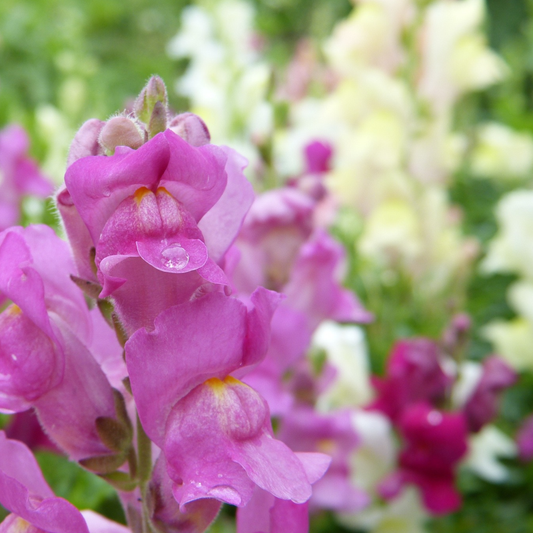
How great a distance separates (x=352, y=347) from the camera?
90 cm

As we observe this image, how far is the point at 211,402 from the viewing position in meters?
0.28

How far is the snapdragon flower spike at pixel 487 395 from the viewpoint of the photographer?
0.82 metres

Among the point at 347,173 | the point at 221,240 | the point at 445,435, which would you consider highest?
the point at 221,240

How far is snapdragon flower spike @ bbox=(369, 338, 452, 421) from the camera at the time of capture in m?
0.78

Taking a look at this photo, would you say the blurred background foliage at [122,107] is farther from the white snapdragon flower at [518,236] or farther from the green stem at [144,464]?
the green stem at [144,464]

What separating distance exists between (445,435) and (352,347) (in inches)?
7.1

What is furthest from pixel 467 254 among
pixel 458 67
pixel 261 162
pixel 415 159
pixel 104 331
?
pixel 104 331

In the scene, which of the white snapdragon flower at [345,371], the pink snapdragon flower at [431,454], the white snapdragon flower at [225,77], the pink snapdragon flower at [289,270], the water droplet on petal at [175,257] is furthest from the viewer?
the white snapdragon flower at [225,77]

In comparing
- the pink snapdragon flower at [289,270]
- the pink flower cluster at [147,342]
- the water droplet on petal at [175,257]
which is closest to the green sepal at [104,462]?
the pink flower cluster at [147,342]

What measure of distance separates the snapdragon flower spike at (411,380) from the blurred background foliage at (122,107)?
6.4 inches

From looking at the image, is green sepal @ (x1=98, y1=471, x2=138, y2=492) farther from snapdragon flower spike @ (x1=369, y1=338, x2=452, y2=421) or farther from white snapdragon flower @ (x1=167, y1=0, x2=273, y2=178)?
white snapdragon flower @ (x1=167, y1=0, x2=273, y2=178)

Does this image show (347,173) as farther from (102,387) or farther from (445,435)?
(102,387)

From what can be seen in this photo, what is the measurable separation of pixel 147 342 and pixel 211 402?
0.12 feet

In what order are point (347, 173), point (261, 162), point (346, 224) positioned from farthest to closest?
point (346, 224)
point (347, 173)
point (261, 162)
